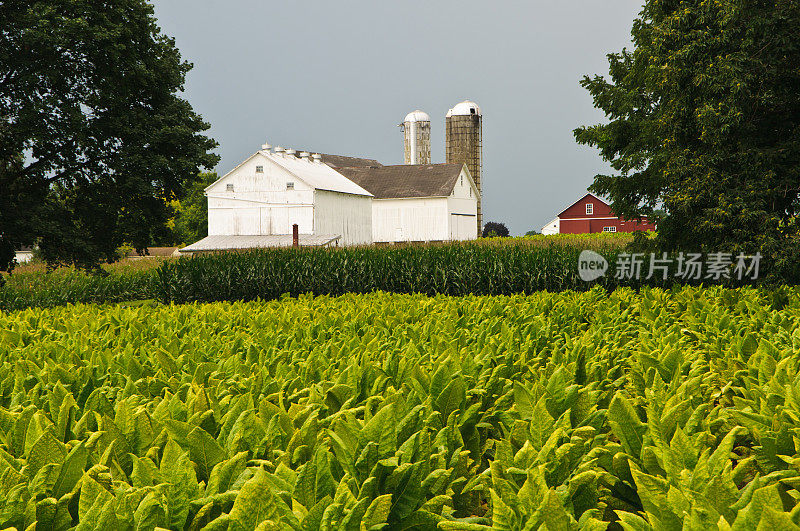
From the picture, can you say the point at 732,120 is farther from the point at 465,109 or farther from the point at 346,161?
the point at 346,161

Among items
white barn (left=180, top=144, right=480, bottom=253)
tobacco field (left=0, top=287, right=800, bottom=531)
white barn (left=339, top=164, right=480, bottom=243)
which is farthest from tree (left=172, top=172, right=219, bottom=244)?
tobacco field (left=0, top=287, right=800, bottom=531)

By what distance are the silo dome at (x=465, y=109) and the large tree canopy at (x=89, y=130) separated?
36470 millimetres

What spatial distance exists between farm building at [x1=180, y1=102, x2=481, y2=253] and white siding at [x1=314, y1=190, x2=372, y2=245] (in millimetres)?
70

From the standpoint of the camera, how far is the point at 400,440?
7.57 feet

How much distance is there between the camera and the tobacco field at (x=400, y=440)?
1.69 metres

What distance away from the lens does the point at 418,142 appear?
6606 centimetres

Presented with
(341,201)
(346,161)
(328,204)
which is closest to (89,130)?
(328,204)

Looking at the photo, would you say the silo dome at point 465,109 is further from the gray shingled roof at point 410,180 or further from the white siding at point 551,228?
the white siding at point 551,228

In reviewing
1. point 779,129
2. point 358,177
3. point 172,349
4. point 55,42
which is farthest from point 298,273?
point 358,177

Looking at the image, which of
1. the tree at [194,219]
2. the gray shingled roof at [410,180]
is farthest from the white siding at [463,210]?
the tree at [194,219]

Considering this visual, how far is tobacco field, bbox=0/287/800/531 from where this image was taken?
1.69 metres

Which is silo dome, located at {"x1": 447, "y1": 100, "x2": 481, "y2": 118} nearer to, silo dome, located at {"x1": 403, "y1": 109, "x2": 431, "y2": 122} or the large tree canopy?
silo dome, located at {"x1": 403, "y1": 109, "x2": 431, "y2": 122}

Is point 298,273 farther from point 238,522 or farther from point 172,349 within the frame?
point 238,522

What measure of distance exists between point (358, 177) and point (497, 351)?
55411mm
